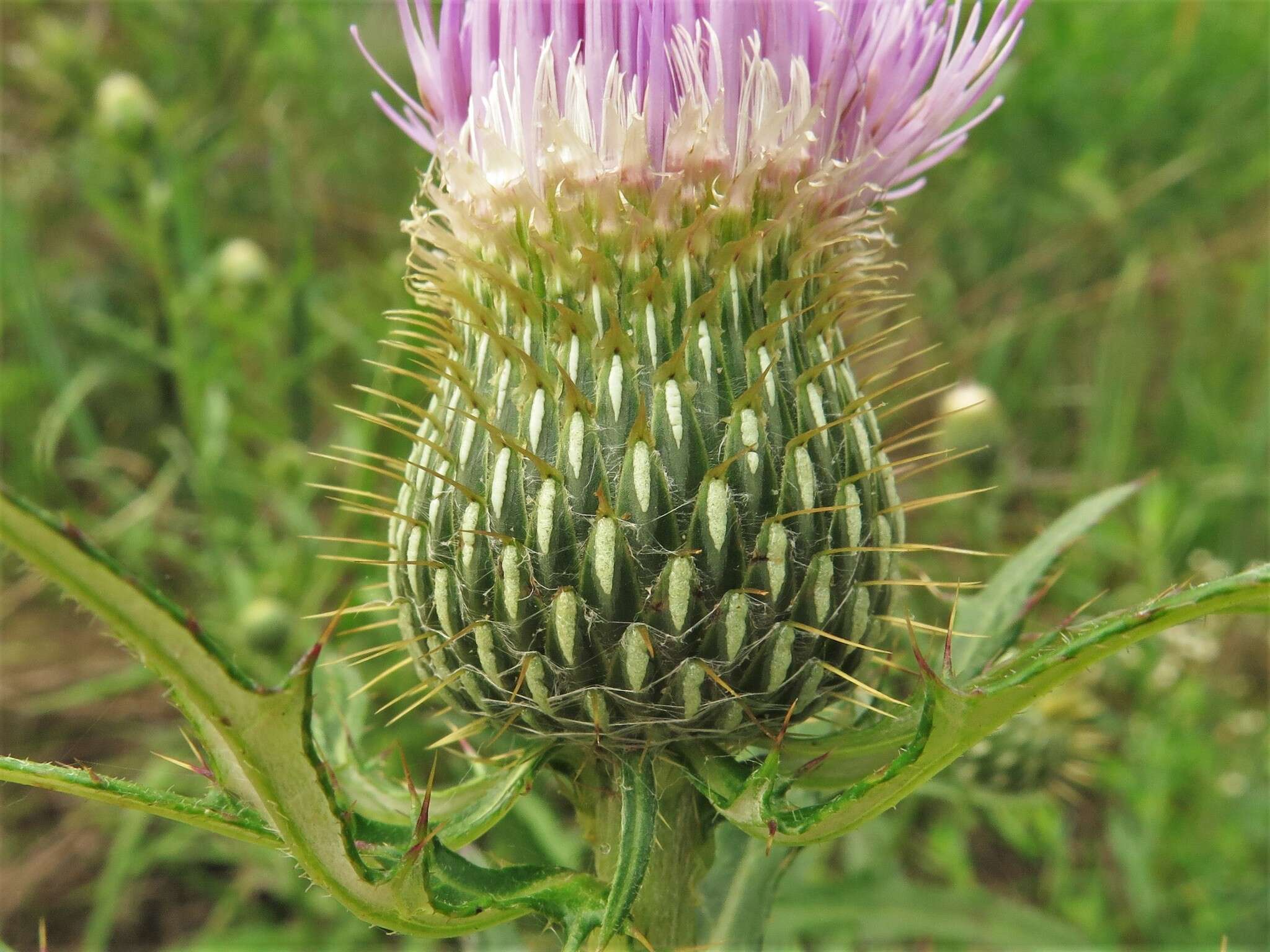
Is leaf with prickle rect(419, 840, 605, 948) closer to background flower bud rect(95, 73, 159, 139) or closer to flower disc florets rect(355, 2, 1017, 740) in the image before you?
flower disc florets rect(355, 2, 1017, 740)

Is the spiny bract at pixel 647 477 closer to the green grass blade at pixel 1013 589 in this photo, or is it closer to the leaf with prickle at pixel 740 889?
the green grass blade at pixel 1013 589

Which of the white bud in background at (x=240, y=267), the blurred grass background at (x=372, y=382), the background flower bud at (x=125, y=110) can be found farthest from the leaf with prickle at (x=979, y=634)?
the background flower bud at (x=125, y=110)

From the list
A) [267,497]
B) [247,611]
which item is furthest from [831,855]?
[267,497]

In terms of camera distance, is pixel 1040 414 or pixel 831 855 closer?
pixel 831 855

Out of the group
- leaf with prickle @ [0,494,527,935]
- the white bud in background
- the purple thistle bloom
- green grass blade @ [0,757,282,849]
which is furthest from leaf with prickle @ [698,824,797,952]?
the white bud in background

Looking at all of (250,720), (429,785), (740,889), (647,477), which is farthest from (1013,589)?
(250,720)

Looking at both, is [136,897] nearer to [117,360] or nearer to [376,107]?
[117,360]
